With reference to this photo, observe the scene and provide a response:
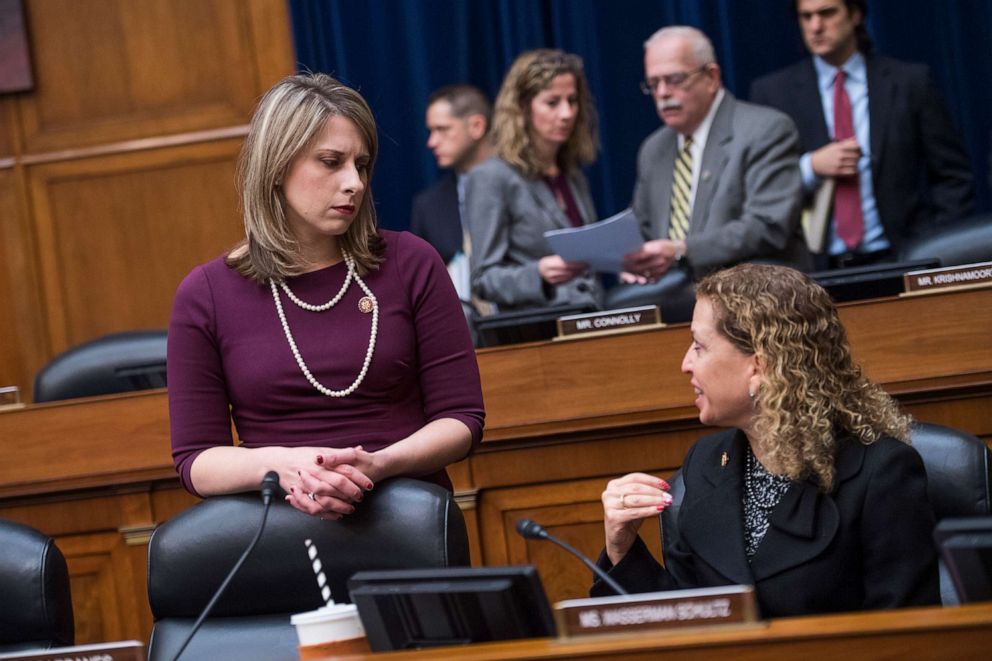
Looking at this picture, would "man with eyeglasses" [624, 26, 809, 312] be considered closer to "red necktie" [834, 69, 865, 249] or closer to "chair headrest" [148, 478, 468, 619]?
"red necktie" [834, 69, 865, 249]

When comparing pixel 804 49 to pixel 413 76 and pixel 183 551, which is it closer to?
pixel 413 76

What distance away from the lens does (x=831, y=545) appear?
2.05m

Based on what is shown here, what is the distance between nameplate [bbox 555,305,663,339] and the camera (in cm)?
332

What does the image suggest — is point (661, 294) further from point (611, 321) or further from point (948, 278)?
point (948, 278)

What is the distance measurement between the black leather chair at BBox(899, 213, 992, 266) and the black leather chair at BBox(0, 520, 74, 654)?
7.80 feet

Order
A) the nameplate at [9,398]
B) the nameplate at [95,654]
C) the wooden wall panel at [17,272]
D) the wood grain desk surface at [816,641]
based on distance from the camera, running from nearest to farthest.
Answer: the wood grain desk surface at [816,641]
the nameplate at [95,654]
the nameplate at [9,398]
the wooden wall panel at [17,272]

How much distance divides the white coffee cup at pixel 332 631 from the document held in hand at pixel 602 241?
2.28 meters

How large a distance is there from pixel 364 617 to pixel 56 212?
4575mm

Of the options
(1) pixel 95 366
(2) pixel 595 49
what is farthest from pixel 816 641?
(2) pixel 595 49

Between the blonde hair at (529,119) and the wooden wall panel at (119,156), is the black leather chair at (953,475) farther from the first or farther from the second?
the wooden wall panel at (119,156)

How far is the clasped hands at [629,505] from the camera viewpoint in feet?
6.70

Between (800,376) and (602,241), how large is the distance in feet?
5.79

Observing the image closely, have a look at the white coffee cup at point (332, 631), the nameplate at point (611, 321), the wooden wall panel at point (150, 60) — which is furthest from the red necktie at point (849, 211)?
the white coffee cup at point (332, 631)

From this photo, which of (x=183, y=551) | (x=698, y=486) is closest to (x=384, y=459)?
(x=183, y=551)
